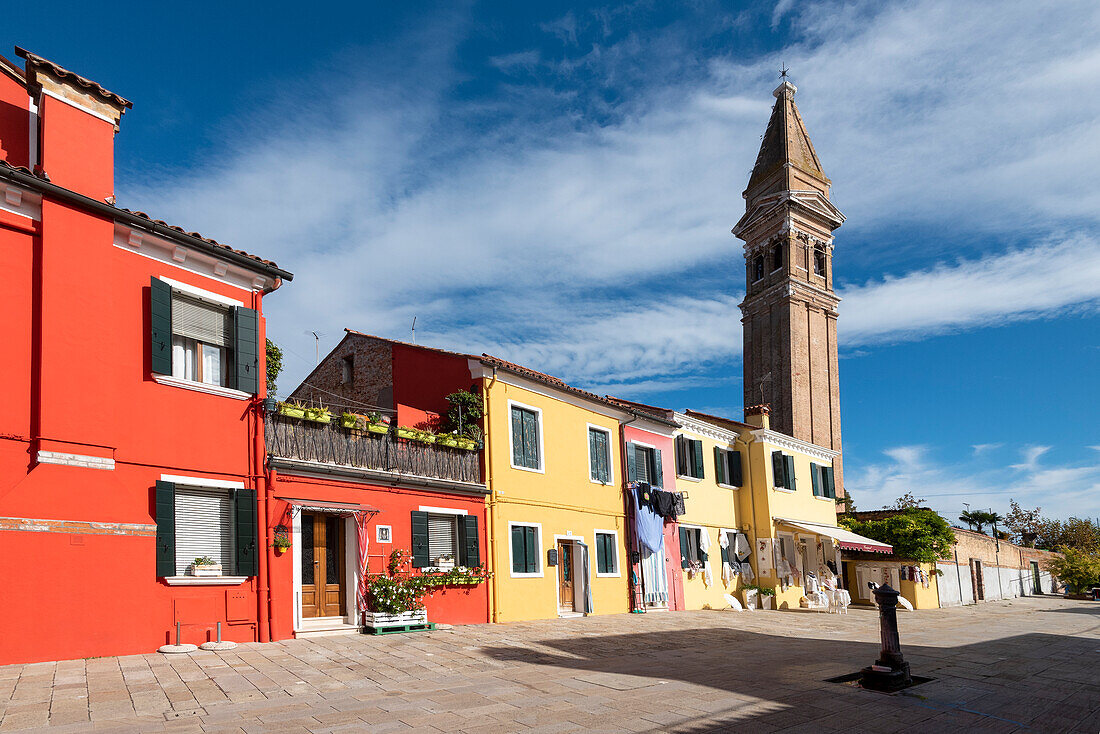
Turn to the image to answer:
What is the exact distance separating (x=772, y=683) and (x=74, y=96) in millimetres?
13353

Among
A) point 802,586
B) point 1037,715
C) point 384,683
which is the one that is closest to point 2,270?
point 384,683

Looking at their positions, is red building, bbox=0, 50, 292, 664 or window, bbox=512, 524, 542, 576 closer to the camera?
red building, bbox=0, 50, 292, 664

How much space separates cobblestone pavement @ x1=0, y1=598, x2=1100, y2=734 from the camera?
26.9 ft

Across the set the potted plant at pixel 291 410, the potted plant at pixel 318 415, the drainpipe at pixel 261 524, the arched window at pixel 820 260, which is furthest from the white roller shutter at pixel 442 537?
the arched window at pixel 820 260

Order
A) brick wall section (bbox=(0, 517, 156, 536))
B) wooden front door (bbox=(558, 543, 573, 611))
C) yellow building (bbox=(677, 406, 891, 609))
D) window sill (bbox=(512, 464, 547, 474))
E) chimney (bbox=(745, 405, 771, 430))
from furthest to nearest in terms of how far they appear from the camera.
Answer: chimney (bbox=(745, 405, 771, 430))
yellow building (bbox=(677, 406, 891, 609))
wooden front door (bbox=(558, 543, 573, 611))
window sill (bbox=(512, 464, 547, 474))
brick wall section (bbox=(0, 517, 156, 536))

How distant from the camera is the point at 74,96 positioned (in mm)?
12797

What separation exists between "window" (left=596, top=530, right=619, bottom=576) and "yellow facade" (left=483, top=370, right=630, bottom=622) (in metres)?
0.06

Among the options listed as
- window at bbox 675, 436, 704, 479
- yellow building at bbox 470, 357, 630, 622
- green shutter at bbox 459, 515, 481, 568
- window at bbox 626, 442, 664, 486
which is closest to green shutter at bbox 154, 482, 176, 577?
green shutter at bbox 459, 515, 481, 568

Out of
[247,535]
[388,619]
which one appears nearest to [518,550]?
[388,619]

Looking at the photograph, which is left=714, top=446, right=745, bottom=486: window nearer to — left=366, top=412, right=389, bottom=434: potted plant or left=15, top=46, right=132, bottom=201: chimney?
left=366, top=412, right=389, bottom=434: potted plant

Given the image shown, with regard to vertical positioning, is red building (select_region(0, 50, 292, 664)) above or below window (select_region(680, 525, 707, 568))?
above

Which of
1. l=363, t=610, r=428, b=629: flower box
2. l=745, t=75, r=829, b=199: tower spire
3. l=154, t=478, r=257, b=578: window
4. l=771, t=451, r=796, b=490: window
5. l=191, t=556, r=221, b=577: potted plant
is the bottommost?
l=363, t=610, r=428, b=629: flower box

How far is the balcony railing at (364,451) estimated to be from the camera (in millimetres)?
14172

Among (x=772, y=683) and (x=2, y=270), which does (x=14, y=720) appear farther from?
(x=772, y=683)
